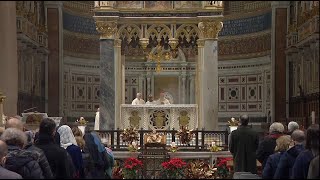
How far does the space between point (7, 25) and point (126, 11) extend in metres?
9.12

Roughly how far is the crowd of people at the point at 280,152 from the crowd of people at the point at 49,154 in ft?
8.26

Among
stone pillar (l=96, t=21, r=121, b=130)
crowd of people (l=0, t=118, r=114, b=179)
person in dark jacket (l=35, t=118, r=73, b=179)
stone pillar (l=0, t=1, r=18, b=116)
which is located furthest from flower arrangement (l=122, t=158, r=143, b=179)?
stone pillar (l=96, t=21, r=121, b=130)

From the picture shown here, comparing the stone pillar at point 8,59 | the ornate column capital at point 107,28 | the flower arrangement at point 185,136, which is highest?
the ornate column capital at point 107,28

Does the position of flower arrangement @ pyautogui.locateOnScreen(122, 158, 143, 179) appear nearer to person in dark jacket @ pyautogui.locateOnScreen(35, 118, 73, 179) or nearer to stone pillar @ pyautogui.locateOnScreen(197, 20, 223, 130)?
person in dark jacket @ pyautogui.locateOnScreen(35, 118, 73, 179)

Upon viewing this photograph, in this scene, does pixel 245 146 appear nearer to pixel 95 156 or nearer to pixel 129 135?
pixel 95 156

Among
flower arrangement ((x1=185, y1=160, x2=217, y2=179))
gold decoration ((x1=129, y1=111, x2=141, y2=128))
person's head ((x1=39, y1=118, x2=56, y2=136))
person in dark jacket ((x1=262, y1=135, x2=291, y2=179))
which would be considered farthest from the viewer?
gold decoration ((x1=129, y1=111, x2=141, y2=128))

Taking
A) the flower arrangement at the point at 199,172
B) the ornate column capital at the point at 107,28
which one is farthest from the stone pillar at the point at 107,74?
the flower arrangement at the point at 199,172

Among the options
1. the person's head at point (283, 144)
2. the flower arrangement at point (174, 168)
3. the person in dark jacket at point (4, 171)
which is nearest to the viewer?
the person in dark jacket at point (4, 171)

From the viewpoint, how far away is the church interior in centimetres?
2486

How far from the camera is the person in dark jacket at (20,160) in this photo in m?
8.41

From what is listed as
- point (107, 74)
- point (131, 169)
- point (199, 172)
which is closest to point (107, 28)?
point (107, 74)

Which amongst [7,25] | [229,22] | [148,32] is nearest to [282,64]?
[229,22]

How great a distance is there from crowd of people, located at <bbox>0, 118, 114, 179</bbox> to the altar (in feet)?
40.5

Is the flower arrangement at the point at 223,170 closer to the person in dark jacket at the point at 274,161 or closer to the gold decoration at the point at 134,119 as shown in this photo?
the person in dark jacket at the point at 274,161
